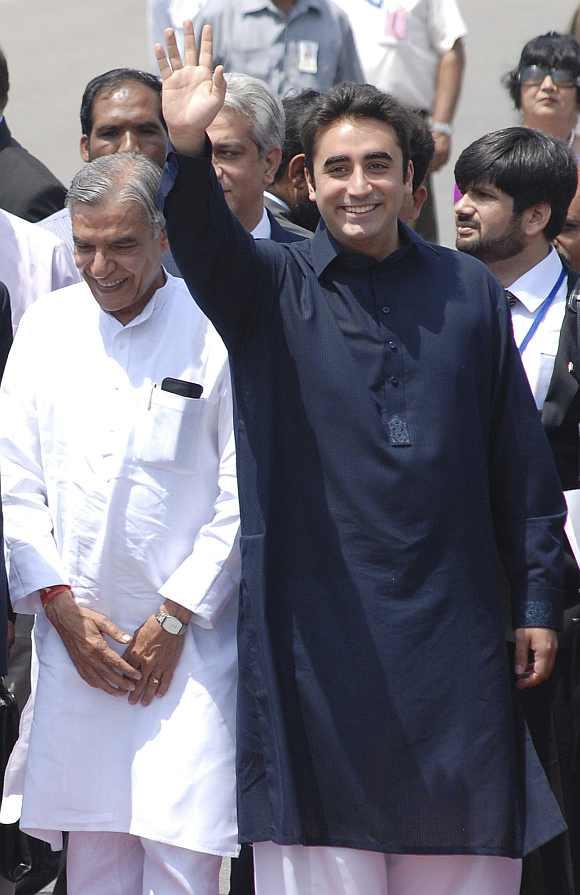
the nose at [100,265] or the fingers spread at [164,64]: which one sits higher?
the fingers spread at [164,64]

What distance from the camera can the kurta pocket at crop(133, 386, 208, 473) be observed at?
4.09 meters

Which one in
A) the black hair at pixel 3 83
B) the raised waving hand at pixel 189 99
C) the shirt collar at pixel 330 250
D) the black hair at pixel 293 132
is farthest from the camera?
the black hair at pixel 3 83

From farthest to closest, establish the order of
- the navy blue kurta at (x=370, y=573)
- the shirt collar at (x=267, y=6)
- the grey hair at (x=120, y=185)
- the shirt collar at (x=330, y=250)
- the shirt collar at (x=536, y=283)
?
the shirt collar at (x=267, y=6) → the shirt collar at (x=536, y=283) → the grey hair at (x=120, y=185) → the shirt collar at (x=330, y=250) → the navy blue kurta at (x=370, y=573)

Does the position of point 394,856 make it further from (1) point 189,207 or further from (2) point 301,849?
(1) point 189,207

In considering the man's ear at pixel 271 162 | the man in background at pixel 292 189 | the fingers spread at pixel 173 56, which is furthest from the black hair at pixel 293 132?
the fingers spread at pixel 173 56

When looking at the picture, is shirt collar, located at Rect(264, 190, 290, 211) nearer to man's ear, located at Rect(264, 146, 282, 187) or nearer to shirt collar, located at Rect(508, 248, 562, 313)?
man's ear, located at Rect(264, 146, 282, 187)

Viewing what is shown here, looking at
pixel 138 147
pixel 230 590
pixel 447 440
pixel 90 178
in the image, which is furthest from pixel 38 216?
pixel 447 440

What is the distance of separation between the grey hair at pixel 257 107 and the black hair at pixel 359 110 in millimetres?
1161

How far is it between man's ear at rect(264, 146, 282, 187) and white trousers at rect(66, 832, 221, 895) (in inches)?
76.4

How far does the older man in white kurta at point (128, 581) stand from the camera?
4070 mm

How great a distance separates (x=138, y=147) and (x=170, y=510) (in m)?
1.89

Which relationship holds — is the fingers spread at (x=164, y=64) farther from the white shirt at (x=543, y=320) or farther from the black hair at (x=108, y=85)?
the black hair at (x=108, y=85)

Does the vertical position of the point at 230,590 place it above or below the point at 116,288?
below

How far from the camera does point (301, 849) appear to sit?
3.72 m
